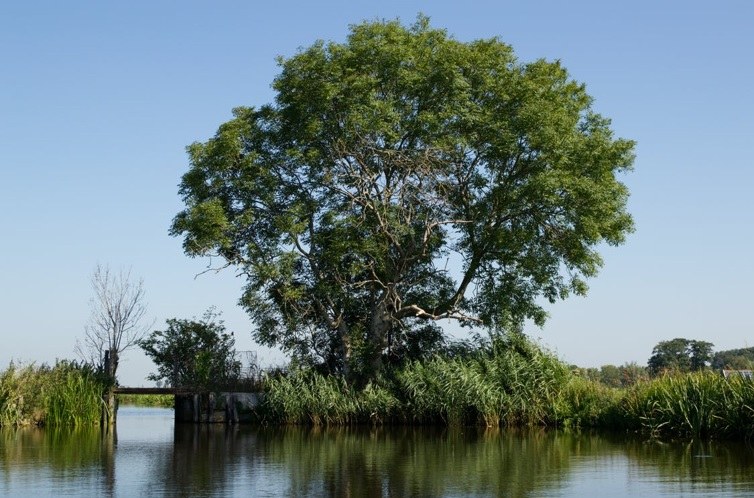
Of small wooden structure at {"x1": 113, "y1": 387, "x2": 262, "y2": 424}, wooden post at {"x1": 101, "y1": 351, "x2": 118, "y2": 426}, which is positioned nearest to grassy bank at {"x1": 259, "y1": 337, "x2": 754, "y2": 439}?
small wooden structure at {"x1": 113, "y1": 387, "x2": 262, "y2": 424}

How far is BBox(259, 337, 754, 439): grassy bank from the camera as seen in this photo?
24516 mm

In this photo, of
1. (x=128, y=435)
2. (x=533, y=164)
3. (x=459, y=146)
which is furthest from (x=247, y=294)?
(x=533, y=164)

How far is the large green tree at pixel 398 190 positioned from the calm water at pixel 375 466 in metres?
8.37

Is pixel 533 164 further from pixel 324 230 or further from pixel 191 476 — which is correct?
pixel 191 476

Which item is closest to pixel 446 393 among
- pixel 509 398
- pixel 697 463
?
pixel 509 398

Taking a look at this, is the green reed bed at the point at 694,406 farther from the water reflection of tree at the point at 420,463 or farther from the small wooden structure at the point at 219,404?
the small wooden structure at the point at 219,404

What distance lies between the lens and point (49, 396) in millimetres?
31578

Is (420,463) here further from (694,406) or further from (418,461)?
(694,406)

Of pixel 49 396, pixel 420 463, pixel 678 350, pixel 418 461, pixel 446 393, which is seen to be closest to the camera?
pixel 420 463

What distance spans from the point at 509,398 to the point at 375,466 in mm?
12723

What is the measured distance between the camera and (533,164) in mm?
33438

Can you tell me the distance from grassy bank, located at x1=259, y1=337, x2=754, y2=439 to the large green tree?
85.0 inches

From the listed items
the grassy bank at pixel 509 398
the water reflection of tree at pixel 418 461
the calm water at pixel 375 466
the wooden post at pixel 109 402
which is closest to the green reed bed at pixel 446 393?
the grassy bank at pixel 509 398

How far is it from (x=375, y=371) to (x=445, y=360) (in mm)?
2715
